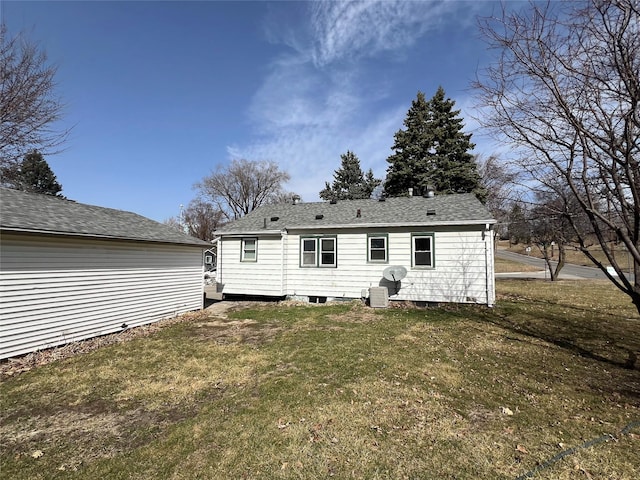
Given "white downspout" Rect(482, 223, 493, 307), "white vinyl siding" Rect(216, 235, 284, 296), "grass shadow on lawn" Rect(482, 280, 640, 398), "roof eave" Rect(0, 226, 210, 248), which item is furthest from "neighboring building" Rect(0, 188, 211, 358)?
"white downspout" Rect(482, 223, 493, 307)

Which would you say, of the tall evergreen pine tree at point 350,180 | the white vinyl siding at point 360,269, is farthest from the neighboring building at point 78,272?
the tall evergreen pine tree at point 350,180

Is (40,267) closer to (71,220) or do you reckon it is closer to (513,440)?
(71,220)

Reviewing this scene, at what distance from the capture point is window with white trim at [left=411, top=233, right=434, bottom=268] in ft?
36.0

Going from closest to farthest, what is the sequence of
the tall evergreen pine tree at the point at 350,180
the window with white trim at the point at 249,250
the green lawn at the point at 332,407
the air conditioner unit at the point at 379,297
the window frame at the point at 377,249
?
the green lawn at the point at 332,407 → the air conditioner unit at the point at 379,297 → the window frame at the point at 377,249 → the window with white trim at the point at 249,250 → the tall evergreen pine tree at the point at 350,180

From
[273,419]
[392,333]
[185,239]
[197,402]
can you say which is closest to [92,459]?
[197,402]

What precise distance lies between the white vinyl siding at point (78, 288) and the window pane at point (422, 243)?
8.49 metres

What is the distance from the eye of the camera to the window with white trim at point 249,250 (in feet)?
42.4

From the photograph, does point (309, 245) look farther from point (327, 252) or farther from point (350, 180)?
point (350, 180)

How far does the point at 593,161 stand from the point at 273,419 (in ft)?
18.4

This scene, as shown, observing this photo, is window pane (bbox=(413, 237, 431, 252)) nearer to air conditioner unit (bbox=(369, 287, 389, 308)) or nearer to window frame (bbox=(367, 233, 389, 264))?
window frame (bbox=(367, 233, 389, 264))

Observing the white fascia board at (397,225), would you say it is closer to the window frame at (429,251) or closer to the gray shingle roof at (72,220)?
the window frame at (429,251)

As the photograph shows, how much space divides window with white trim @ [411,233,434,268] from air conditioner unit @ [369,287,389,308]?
159 centimetres

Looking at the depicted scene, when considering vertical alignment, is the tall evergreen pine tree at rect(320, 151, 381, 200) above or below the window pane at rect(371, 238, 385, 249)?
above

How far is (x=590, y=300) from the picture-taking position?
12219 millimetres
